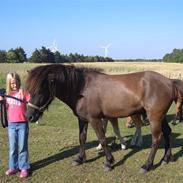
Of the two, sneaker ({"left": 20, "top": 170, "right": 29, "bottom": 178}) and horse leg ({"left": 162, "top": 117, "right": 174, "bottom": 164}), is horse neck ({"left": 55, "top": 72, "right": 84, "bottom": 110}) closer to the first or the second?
sneaker ({"left": 20, "top": 170, "right": 29, "bottom": 178})

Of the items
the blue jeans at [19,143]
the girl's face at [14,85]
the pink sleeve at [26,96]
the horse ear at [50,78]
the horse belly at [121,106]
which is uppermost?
the horse ear at [50,78]

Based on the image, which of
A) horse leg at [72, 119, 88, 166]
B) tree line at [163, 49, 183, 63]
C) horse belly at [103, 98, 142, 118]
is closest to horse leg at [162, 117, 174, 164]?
horse belly at [103, 98, 142, 118]

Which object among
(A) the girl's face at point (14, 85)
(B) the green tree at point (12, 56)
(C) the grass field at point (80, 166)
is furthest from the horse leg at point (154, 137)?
(B) the green tree at point (12, 56)

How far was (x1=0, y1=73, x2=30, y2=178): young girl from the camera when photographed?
5941mm

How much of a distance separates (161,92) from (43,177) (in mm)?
2649

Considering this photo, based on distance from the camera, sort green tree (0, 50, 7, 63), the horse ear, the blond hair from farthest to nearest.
→ green tree (0, 50, 7, 63)
the horse ear
the blond hair

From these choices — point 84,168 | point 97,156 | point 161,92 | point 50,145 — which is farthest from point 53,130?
point 161,92

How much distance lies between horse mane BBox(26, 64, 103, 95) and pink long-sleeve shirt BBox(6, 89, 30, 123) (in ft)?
0.49

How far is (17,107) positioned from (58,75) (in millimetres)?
927

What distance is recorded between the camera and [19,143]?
6.08 meters

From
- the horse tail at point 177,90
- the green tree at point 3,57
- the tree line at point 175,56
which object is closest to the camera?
the horse tail at point 177,90

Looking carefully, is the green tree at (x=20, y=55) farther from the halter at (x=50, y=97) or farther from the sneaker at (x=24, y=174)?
the sneaker at (x=24, y=174)

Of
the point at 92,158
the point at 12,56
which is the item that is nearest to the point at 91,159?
the point at 92,158

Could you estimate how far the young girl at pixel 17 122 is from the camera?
19.5 ft
